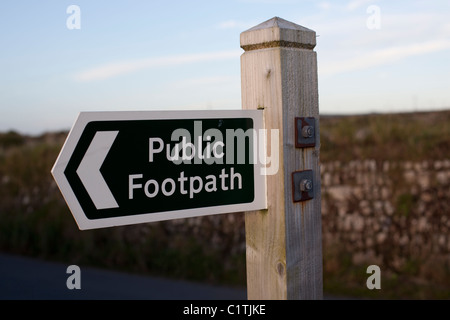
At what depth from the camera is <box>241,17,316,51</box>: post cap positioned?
2.03m

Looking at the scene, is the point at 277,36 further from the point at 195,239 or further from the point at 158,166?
the point at 195,239

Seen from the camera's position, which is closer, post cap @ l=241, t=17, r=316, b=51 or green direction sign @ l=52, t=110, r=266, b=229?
green direction sign @ l=52, t=110, r=266, b=229

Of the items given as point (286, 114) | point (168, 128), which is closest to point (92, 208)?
point (168, 128)

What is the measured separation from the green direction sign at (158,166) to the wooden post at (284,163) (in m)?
0.08

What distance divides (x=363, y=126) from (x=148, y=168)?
8.56 meters

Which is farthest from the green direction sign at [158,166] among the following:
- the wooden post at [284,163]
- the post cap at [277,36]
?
the post cap at [277,36]

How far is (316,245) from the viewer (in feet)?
7.03

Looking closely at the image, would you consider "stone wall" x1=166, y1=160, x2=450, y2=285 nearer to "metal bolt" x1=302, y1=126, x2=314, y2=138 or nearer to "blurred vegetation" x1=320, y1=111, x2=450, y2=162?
"blurred vegetation" x1=320, y1=111, x2=450, y2=162

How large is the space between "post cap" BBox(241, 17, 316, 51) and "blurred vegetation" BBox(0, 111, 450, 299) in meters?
4.89

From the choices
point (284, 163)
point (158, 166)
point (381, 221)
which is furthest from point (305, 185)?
point (381, 221)

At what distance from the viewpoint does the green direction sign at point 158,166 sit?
1.76 metres

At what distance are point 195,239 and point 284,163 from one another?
625cm

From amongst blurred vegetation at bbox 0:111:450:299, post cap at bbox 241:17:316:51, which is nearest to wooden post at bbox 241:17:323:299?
post cap at bbox 241:17:316:51
